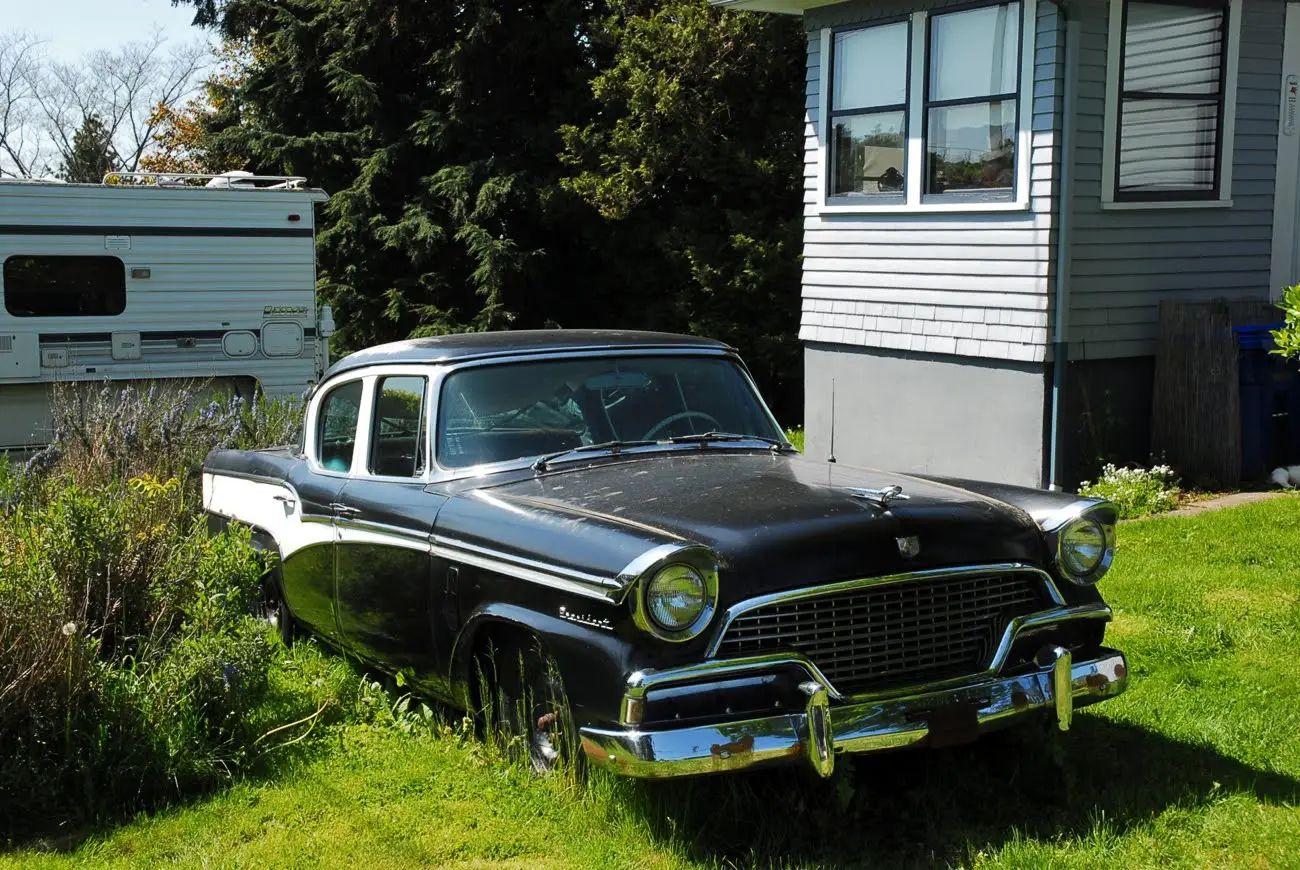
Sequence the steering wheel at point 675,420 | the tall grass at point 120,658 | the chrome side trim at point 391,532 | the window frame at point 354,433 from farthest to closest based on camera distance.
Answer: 1. the window frame at point 354,433
2. the steering wheel at point 675,420
3. the chrome side trim at point 391,532
4. the tall grass at point 120,658

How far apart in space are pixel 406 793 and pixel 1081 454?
276 inches

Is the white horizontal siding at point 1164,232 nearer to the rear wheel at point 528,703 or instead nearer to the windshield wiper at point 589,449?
the windshield wiper at point 589,449

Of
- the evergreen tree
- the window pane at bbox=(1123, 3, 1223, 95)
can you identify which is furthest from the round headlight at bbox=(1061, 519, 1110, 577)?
the evergreen tree

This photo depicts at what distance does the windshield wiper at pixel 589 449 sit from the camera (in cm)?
501

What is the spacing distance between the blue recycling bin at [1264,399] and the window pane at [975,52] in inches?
102

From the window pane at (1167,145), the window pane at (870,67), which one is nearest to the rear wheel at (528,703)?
the window pane at (1167,145)

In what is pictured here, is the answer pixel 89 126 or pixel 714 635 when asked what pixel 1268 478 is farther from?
pixel 89 126

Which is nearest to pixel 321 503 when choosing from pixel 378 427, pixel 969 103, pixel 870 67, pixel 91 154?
pixel 378 427

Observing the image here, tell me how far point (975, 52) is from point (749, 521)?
300 inches

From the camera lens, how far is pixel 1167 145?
1048cm

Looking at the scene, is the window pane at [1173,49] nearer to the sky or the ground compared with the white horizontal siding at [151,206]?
nearer to the sky

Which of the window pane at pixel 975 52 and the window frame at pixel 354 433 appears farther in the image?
the window pane at pixel 975 52

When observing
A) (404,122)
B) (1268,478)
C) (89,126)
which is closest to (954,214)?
(1268,478)

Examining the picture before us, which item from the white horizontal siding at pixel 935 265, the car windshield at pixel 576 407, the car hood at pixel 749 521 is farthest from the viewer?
the white horizontal siding at pixel 935 265
